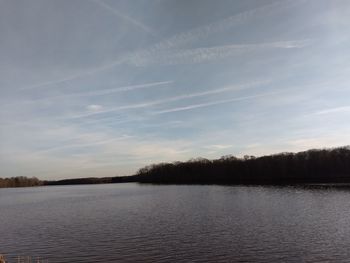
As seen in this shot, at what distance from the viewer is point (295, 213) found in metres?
43.2

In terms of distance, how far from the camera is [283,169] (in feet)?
472

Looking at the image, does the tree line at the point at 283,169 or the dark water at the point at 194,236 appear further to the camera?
the tree line at the point at 283,169

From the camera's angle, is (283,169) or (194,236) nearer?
(194,236)

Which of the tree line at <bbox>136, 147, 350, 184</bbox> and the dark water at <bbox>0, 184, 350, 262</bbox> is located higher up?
the tree line at <bbox>136, 147, 350, 184</bbox>

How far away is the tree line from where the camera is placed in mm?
126000

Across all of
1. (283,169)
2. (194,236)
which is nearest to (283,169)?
(283,169)

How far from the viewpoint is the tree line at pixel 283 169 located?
126000mm

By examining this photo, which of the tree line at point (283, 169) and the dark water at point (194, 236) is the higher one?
the tree line at point (283, 169)

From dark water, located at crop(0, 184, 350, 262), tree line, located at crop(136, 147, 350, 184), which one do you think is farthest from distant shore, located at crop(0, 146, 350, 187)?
dark water, located at crop(0, 184, 350, 262)

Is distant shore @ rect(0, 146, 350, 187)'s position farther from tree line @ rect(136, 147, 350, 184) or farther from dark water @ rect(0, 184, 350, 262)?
dark water @ rect(0, 184, 350, 262)

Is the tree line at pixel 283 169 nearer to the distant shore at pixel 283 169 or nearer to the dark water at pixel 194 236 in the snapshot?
the distant shore at pixel 283 169

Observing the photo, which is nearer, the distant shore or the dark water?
the dark water

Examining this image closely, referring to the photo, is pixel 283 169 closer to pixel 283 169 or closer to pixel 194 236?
pixel 283 169

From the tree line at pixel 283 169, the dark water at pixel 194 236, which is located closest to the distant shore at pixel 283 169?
the tree line at pixel 283 169
